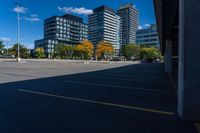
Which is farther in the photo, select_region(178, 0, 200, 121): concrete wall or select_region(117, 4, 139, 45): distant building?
select_region(117, 4, 139, 45): distant building

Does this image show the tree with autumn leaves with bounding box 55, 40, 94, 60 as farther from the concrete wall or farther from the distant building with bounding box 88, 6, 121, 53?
the concrete wall

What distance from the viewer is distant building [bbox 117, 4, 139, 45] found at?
6540 inches

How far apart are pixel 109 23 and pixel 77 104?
145619 millimetres

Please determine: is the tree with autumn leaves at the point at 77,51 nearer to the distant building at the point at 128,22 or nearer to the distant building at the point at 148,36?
the distant building at the point at 148,36

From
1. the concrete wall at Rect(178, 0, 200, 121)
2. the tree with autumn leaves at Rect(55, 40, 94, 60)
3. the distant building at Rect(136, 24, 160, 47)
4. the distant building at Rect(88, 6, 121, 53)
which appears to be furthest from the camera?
the distant building at Rect(88, 6, 121, 53)

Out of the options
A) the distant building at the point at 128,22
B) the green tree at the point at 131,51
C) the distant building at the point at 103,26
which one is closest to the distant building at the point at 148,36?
the distant building at the point at 103,26

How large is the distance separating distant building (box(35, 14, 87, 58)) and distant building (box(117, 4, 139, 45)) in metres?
34.9

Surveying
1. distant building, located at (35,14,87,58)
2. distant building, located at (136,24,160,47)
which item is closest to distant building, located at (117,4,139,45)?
distant building, located at (136,24,160,47)

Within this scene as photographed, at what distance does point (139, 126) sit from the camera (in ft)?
14.2

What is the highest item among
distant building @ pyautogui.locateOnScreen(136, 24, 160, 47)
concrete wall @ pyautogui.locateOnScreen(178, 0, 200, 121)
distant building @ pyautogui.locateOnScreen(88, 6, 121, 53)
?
distant building @ pyautogui.locateOnScreen(88, 6, 121, 53)

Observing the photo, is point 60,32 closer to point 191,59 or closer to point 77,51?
point 77,51

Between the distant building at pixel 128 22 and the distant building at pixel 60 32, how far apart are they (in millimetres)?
34877

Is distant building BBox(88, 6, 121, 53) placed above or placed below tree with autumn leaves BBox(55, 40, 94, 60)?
above

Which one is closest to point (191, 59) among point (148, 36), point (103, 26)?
point (148, 36)
